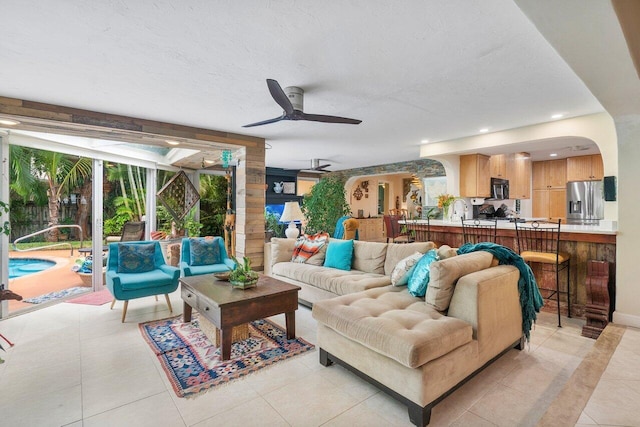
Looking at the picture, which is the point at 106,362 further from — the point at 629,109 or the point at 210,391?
the point at 629,109

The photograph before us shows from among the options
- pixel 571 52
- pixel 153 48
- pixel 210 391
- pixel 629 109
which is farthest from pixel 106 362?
pixel 629 109

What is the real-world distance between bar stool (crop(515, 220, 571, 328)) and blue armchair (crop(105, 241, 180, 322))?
13.8ft

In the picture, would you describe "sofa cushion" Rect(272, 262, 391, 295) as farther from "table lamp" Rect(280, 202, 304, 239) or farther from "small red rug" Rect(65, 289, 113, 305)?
"small red rug" Rect(65, 289, 113, 305)

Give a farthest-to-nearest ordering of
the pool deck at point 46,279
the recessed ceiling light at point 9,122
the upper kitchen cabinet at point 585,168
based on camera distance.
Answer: the upper kitchen cabinet at point 585,168
the pool deck at point 46,279
the recessed ceiling light at point 9,122

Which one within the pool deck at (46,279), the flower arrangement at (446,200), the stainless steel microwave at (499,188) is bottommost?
the pool deck at (46,279)

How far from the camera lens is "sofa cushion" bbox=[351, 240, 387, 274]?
3.82 m

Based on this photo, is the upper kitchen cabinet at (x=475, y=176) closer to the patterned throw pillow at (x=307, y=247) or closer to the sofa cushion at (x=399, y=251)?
the sofa cushion at (x=399, y=251)

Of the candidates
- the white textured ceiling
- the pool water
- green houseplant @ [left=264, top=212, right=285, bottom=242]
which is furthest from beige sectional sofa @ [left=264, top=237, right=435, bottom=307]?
the pool water

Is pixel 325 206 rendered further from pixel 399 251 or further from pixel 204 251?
pixel 399 251

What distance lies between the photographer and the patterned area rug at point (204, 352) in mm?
2369

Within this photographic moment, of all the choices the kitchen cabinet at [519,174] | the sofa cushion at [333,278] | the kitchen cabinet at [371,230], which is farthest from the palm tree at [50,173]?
the kitchen cabinet at [519,174]

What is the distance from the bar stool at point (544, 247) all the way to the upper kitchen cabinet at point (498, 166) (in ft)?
7.67

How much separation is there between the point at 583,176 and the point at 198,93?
7558 millimetres

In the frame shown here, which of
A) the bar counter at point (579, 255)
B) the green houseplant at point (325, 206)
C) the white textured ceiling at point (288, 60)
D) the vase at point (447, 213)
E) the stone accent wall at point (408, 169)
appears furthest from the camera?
the stone accent wall at point (408, 169)
